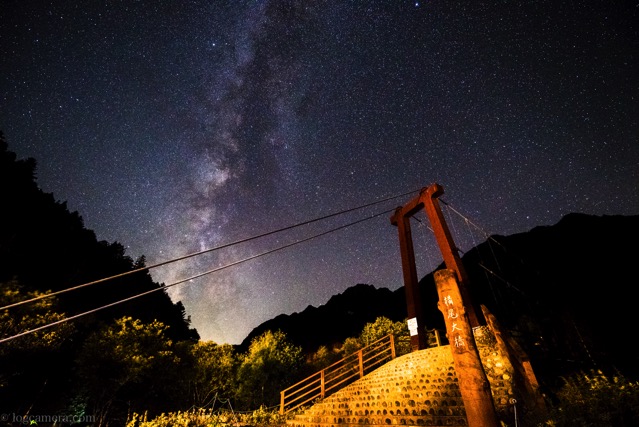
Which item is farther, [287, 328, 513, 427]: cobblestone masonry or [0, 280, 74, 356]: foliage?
[0, 280, 74, 356]: foliage

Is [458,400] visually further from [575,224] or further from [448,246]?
[575,224]

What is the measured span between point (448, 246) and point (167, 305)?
2118 inches

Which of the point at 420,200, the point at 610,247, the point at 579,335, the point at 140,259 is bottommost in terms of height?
the point at 579,335

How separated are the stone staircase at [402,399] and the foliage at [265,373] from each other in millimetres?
18301

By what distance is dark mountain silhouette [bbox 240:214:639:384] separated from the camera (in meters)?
22.3

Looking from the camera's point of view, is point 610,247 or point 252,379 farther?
point 610,247

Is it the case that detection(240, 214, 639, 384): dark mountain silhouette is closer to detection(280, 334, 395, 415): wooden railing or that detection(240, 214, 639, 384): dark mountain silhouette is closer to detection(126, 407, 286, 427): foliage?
detection(280, 334, 395, 415): wooden railing

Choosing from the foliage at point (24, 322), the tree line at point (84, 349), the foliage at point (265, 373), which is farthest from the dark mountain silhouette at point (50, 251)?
the foliage at point (265, 373)

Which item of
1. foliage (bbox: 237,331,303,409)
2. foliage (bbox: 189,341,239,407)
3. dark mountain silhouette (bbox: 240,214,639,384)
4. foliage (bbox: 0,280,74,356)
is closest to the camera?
foliage (bbox: 0,280,74,356)

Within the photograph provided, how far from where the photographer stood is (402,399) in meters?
8.80

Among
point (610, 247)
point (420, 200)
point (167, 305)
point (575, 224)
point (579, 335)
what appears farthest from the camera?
point (167, 305)

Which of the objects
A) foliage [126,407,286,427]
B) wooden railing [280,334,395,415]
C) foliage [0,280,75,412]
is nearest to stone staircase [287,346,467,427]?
wooden railing [280,334,395,415]

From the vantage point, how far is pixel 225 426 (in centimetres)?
1023

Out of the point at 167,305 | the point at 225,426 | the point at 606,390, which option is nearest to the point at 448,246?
the point at 606,390
